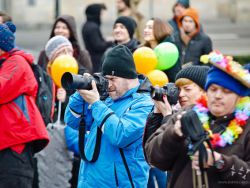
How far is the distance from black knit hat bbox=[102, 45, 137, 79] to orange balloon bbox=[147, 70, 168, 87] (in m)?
2.34

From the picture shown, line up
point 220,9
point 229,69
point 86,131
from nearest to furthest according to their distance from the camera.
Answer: point 229,69 → point 86,131 → point 220,9

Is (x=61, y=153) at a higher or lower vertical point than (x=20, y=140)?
lower

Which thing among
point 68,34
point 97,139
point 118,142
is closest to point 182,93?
point 118,142

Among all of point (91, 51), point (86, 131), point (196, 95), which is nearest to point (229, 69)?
point (196, 95)

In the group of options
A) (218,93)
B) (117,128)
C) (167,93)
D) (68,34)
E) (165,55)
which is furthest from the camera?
(68,34)

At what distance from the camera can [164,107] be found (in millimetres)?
6199

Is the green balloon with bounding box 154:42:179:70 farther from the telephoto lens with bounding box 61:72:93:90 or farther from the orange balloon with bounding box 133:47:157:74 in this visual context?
the telephoto lens with bounding box 61:72:93:90

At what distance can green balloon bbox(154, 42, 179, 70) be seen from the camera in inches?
397

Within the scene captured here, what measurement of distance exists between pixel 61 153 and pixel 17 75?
2.12 meters

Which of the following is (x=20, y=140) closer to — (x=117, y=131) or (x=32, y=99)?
(x=32, y=99)

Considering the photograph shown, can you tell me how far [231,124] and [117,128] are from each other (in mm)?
1554

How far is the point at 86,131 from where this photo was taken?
24.5 ft

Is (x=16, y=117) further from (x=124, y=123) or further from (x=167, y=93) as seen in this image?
(x=167, y=93)

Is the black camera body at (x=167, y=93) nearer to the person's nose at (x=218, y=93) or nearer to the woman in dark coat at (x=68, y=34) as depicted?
the person's nose at (x=218, y=93)
